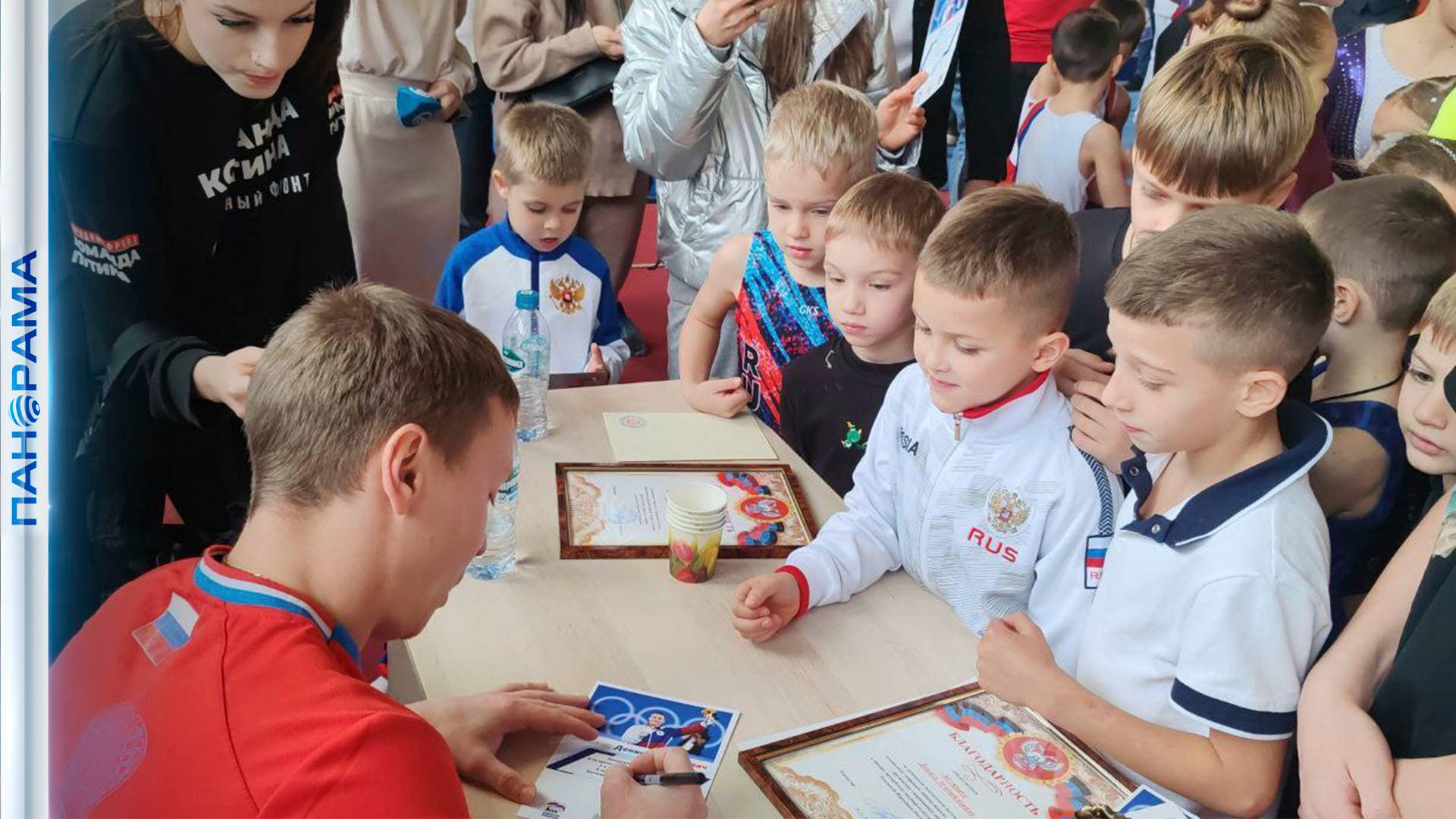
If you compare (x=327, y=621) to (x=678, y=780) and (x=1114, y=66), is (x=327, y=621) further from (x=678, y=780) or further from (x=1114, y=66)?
(x=1114, y=66)

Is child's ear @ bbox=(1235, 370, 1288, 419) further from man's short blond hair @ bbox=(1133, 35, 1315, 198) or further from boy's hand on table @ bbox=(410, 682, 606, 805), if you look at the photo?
boy's hand on table @ bbox=(410, 682, 606, 805)

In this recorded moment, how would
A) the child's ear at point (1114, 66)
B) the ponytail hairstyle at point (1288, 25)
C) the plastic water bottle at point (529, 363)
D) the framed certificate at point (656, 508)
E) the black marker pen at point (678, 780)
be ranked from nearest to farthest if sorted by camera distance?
the black marker pen at point (678, 780), the framed certificate at point (656, 508), the plastic water bottle at point (529, 363), the ponytail hairstyle at point (1288, 25), the child's ear at point (1114, 66)

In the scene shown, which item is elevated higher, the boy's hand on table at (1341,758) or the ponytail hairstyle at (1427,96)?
the ponytail hairstyle at (1427,96)

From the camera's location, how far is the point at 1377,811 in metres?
1.19

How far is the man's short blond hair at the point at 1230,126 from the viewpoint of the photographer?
1.79m

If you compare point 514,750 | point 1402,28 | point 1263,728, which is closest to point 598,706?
point 514,750

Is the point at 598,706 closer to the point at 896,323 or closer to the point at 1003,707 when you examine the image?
the point at 1003,707

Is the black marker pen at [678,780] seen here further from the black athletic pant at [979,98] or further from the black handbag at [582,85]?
the black handbag at [582,85]

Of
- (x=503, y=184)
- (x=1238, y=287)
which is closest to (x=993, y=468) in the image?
(x=1238, y=287)

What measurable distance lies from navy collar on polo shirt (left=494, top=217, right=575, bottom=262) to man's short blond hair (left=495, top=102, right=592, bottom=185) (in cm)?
12

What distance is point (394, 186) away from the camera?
319 centimetres

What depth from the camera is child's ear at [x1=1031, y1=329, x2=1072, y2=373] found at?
167 centimetres

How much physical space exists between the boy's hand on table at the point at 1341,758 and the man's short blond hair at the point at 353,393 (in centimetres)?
→ 96
